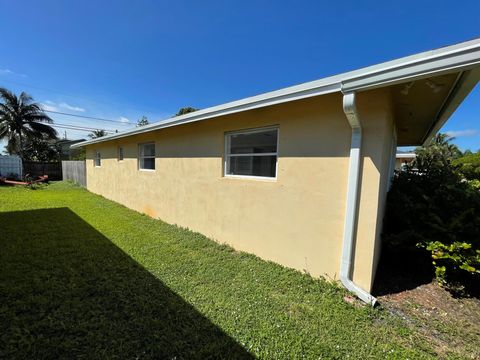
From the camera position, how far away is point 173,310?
245 cm

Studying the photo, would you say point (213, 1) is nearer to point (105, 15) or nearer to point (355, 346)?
point (105, 15)

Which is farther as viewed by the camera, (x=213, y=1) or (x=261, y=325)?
(x=213, y=1)

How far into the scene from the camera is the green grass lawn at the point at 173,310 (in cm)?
194

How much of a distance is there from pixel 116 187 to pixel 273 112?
8.38 metres

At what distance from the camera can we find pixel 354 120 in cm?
262

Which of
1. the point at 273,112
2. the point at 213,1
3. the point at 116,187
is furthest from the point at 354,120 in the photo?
the point at 116,187

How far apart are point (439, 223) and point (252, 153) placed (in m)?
3.25

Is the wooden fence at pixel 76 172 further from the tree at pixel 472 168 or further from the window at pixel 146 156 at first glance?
the tree at pixel 472 168

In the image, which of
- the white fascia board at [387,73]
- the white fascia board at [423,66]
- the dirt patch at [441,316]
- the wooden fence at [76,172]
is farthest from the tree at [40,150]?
the dirt patch at [441,316]

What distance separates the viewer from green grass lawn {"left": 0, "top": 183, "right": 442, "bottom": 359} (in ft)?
6.38

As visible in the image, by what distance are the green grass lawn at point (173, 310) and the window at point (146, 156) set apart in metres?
3.62

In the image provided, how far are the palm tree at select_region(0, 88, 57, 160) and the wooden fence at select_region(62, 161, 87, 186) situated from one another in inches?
288

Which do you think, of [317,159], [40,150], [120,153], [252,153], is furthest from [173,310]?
[40,150]

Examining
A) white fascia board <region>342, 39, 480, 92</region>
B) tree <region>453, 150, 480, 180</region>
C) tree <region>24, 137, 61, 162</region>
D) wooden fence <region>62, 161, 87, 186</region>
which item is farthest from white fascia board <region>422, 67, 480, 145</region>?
tree <region>24, 137, 61, 162</region>
